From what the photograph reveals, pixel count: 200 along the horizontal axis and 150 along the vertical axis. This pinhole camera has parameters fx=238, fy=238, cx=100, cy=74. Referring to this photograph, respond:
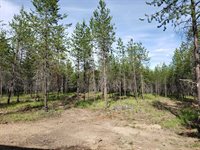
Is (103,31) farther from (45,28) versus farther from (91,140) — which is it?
(91,140)

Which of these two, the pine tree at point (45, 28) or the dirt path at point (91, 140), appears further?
the pine tree at point (45, 28)

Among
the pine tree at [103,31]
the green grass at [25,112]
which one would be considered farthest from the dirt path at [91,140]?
the pine tree at [103,31]

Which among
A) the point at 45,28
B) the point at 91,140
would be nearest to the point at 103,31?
the point at 45,28

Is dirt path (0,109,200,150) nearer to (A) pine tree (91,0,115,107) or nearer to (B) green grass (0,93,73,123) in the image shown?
(B) green grass (0,93,73,123)

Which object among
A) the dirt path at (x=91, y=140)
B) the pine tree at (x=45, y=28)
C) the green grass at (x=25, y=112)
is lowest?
the dirt path at (x=91, y=140)

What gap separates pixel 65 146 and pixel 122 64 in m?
49.4

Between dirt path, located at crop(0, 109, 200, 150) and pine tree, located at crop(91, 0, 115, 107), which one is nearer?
dirt path, located at crop(0, 109, 200, 150)

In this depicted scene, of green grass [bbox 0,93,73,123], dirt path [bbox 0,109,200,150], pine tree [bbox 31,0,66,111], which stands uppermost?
pine tree [bbox 31,0,66,111]

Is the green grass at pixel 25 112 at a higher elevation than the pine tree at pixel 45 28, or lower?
lower

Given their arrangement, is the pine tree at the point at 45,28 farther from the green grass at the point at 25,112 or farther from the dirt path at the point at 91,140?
the dirt path at the point at 91,140

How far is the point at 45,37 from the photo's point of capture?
28.0m

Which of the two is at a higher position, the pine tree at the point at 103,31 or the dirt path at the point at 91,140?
the pine tree at the point at 103,31

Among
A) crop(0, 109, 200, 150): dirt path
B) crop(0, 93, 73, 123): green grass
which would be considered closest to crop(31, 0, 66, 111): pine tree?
crop(0, 93, 73, 123): green grass

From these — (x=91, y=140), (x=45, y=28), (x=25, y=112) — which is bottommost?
(x=91, y=140)
